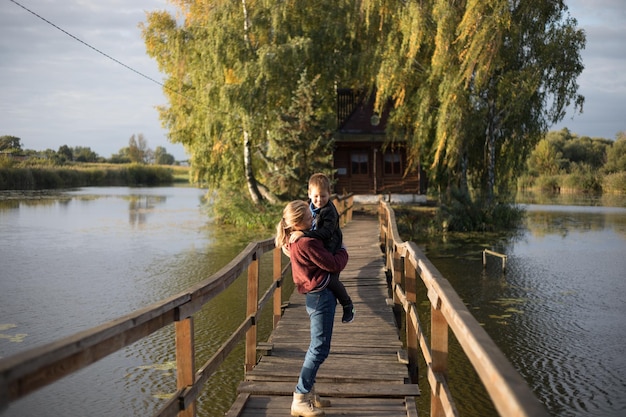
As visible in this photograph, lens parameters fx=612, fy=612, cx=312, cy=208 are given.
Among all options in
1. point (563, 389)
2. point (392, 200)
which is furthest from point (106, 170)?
point (563, 389)

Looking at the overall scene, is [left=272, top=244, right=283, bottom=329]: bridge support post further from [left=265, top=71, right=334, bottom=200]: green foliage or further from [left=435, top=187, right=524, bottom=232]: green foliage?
[left=435, top=187, right=524, bottom=232]: green foliage

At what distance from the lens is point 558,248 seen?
1977 centimetres

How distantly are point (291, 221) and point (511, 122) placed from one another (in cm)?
2035

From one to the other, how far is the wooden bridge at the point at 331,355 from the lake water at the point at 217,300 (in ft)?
5.29

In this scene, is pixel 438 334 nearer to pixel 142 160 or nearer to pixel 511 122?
pixel 511 122

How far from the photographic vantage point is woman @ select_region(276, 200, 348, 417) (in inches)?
171

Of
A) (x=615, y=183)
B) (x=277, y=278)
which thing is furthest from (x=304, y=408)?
(x=615, y=183)

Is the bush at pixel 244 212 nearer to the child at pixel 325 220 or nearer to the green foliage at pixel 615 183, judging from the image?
the child at pixel 325 220

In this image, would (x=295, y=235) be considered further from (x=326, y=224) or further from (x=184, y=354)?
(x=184, y=354)

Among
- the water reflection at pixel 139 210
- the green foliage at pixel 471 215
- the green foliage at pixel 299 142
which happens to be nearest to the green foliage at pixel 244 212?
the green foliage at pixel 299 142

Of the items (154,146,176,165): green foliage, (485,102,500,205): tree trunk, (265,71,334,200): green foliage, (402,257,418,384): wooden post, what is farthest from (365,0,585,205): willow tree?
(154,146,176,165): green foliage

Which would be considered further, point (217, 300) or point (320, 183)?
point (217, 300)

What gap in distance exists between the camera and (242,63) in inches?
962

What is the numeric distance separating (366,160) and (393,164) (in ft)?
4.20
